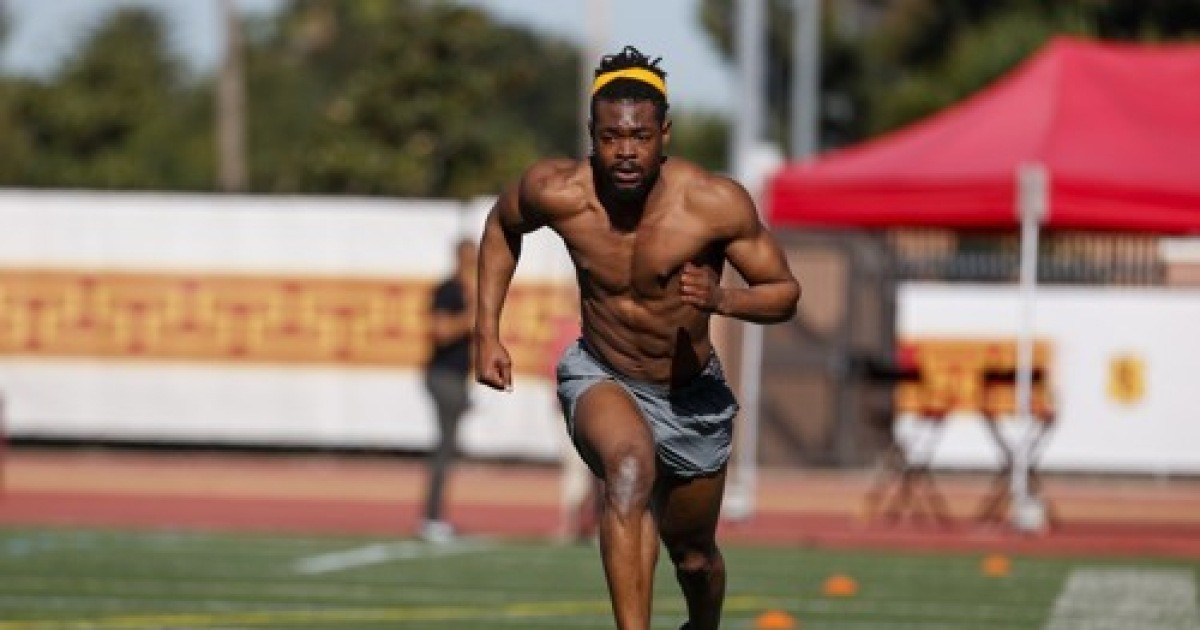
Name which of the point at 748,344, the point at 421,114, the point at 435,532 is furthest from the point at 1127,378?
the point at 421,114

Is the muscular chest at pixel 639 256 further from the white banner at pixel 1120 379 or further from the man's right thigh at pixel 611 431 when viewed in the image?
the white banner at pixel 1120 379

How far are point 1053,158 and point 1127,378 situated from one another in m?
7.96

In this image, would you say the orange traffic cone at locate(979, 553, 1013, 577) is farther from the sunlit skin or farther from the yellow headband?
the yellow headband

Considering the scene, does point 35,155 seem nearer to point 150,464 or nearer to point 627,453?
point 150,464

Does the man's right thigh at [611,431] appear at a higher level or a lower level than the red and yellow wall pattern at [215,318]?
higher

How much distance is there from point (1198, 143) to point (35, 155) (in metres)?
32.8

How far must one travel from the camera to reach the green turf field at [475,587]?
49.1 ft

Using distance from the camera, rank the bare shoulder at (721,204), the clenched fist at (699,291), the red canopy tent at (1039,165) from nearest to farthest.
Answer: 1. the clenched fist at (699,291)
2. the bare shoulder at (721,204)
3. the red canopy tent at (1039,165)

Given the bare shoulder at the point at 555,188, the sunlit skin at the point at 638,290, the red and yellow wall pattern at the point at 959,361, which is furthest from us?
the red and yellow wall pattern at the point at 959,361

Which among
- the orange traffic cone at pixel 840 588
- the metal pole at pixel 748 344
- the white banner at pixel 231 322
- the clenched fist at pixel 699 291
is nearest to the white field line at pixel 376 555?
the orange traffic cone at pixel 840 588

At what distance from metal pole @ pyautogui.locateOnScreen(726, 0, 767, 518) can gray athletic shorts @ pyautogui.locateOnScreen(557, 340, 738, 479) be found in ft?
36.8

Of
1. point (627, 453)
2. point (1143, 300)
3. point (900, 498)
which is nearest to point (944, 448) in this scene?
point (1143, 300)

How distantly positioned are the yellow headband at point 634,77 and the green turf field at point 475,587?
447 cm

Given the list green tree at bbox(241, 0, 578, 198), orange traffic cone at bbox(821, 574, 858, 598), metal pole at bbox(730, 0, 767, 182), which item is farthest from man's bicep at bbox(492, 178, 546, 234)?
green tree at bbox(241, 0, 578, 198)
